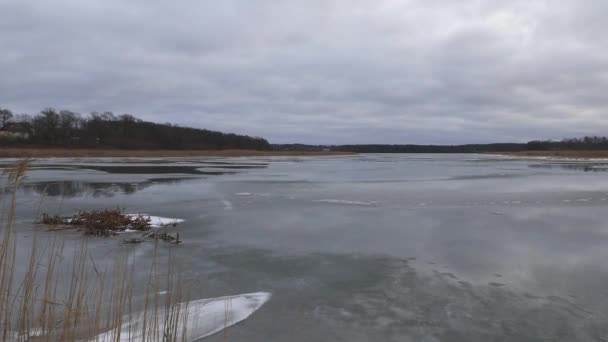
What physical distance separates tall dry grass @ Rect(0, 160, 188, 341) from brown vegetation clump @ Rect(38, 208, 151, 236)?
4.79 ft

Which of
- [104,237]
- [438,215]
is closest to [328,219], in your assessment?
[438,215]

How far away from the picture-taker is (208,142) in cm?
10212

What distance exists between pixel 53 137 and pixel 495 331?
3157 inches

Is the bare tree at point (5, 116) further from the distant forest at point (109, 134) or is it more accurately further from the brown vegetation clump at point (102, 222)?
the brown vegetation clump at point (102, 222)

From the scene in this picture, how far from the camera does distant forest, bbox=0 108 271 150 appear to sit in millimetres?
69312

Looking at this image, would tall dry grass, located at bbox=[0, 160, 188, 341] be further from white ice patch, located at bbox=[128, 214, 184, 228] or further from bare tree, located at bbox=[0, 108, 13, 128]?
bare tree, located at bbox=[0, 108, 13, 128]

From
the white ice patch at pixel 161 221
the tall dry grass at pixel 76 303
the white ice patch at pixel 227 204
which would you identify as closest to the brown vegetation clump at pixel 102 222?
the white ice patch at pixel 161 221

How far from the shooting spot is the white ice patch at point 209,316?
343 cm

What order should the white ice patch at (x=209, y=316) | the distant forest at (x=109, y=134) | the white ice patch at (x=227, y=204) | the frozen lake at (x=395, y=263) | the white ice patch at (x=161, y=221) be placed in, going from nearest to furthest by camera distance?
the white ice patch at (x=209, y=316) → the frozen lake at (x=395, y=263) → the white ice patch at (x=161, y=221) → the white ice patch at (x=227, y=204) → the distant forest at (x=109, y=134)

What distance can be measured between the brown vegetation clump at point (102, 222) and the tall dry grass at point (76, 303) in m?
1.46

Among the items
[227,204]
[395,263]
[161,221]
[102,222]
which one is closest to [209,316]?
[395,263]

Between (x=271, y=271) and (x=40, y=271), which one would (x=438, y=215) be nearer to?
(x=271, y=271)

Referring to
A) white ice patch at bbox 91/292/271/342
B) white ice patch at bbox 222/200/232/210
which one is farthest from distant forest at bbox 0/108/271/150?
white ice patch at bbox 91/292/271/342

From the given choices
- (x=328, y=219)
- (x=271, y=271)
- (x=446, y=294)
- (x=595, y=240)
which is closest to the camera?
(x=446, y=294)
